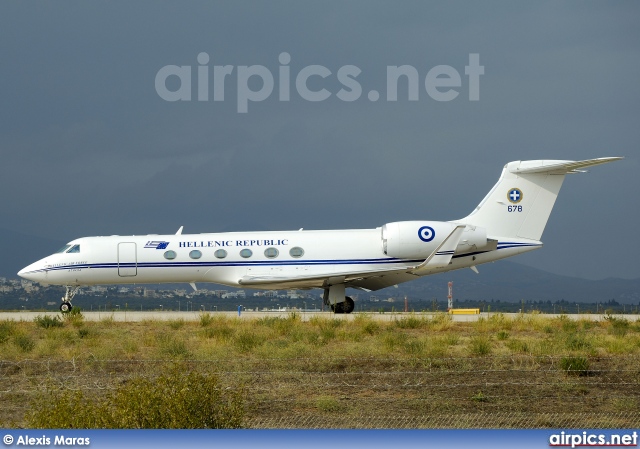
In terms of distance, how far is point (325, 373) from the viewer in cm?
1705

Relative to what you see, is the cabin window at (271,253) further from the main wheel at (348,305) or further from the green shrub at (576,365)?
the green shrub at (576,365)

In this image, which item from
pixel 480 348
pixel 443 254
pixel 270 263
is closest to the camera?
pixel 480 348

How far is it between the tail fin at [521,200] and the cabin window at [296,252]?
5.70 metres

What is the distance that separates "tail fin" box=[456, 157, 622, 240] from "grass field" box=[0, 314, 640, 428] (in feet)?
16.6

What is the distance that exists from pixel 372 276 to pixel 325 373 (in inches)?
473

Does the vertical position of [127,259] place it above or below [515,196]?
below

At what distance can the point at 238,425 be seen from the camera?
1194cm

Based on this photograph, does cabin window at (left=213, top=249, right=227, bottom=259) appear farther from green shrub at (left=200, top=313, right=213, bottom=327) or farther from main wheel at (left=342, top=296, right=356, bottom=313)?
main wheel at (left=342, top=296, right=356, bottom=313)

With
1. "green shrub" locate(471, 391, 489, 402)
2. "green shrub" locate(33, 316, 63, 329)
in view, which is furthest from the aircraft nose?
"green shrub" locate(471, 391, 489, 402)

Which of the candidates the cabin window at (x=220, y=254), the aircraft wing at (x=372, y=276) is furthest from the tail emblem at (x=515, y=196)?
the cabin window at (x=220, y=254)

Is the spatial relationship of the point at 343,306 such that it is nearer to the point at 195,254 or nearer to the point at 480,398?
the point at 195,254

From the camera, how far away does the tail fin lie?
100ft

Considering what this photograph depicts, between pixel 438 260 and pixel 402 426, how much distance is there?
1545 centimetres

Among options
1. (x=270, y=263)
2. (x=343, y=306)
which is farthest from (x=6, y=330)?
(x=343, y=306)
